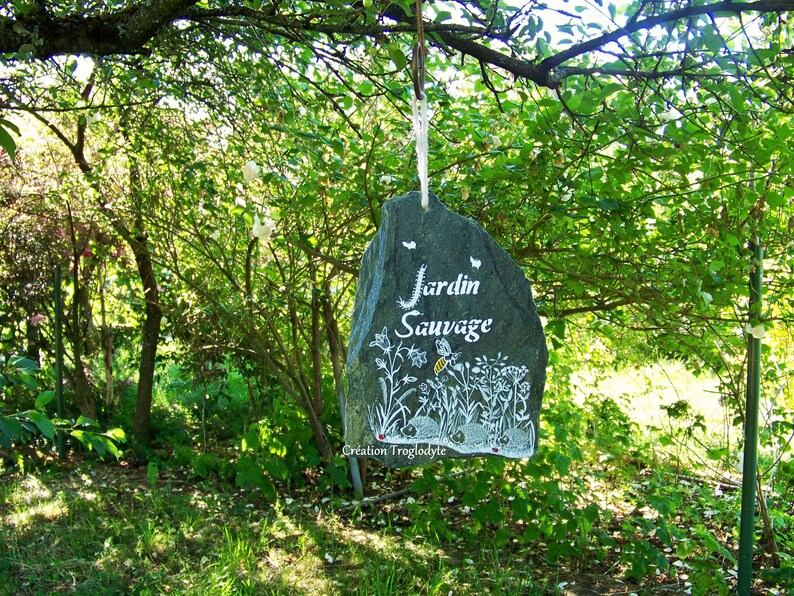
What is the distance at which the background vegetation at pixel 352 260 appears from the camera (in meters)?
2.48

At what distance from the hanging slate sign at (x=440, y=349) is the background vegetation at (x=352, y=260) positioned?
29.1 inches

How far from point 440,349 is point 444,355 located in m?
0.02

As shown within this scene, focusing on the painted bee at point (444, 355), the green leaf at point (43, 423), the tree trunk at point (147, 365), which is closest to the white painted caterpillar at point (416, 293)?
the painted bee at point (444, 355)

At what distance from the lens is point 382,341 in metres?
1.70

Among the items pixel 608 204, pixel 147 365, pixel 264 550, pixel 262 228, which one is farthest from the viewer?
pixel 147 365

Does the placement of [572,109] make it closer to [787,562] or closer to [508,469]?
[508,469]

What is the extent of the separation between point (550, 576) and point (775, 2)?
270 centimetres

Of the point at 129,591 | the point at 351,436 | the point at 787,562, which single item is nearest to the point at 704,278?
the point at 787,562

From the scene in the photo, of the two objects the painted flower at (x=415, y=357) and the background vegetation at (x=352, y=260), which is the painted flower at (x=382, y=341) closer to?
the painted flower at (x=415, y=357)

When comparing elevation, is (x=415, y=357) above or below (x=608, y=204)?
below

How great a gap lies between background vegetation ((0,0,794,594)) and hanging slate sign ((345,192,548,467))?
738 millimetres

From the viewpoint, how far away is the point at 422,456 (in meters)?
1.74

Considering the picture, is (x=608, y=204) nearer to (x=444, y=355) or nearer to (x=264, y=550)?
(x=444, y=355)

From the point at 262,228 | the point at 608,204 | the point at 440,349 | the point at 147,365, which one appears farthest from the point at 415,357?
the point at 147,365
